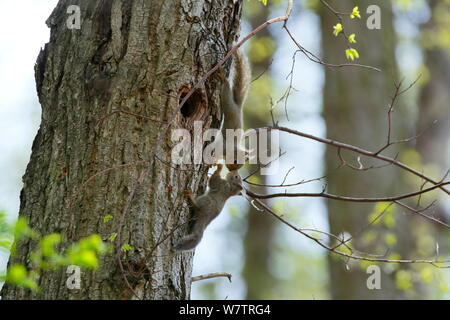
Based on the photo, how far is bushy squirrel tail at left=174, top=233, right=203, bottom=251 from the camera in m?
2.55

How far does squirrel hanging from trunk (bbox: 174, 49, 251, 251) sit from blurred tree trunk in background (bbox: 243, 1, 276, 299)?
4551 mm

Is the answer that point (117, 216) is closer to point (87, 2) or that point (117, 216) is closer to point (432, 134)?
point (87, 2)

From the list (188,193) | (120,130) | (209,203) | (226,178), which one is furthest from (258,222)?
(120,130)

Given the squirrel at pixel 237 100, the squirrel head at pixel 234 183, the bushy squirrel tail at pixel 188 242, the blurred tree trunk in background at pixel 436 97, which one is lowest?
the bushy squirrel tail at pixel 188 242

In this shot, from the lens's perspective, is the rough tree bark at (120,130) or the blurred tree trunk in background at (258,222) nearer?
the rough tree bark at (120,130)

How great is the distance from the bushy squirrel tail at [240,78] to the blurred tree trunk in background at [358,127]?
7.78 ft

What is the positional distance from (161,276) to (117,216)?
1.00ft

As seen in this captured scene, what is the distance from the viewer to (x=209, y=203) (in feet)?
9.82

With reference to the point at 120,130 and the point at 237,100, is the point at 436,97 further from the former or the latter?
the point at 120,130

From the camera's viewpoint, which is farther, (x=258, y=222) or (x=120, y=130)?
(x=258, y=222)

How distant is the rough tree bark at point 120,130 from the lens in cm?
240

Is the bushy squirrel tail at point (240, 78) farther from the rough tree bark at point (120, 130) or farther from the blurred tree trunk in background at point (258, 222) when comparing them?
the blurred tree trunk in background at point (258, 222)

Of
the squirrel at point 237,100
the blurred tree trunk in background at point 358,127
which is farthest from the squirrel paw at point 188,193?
the blurred tree trunk in background at point 358,127

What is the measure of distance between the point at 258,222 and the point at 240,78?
19.9ft
